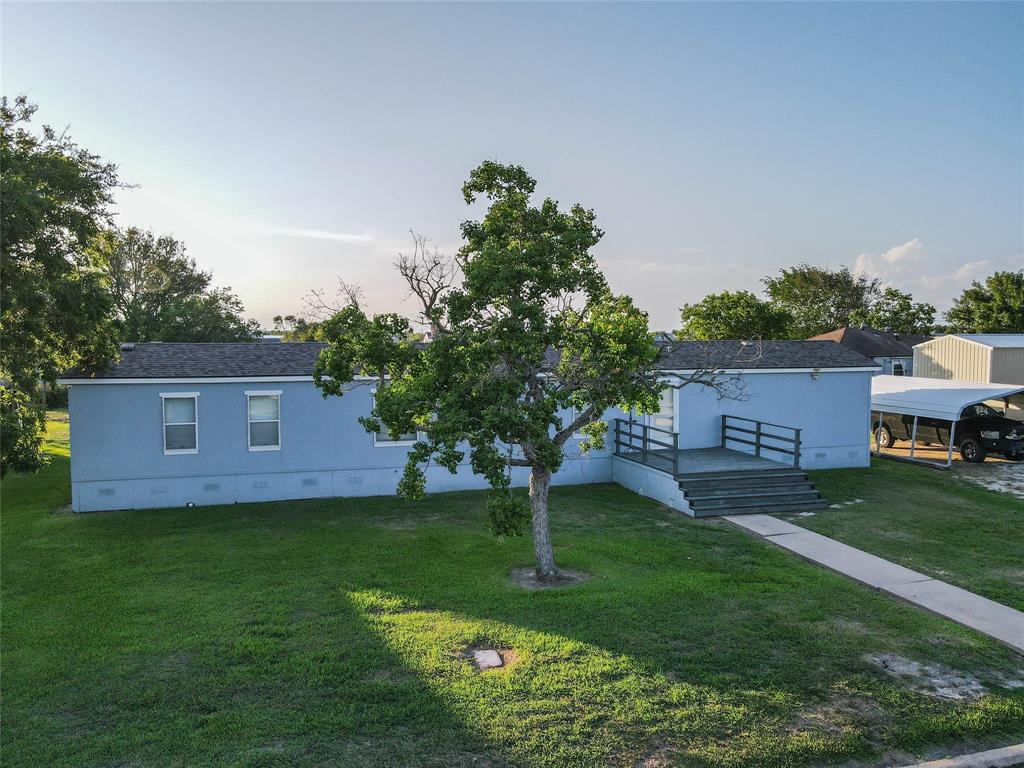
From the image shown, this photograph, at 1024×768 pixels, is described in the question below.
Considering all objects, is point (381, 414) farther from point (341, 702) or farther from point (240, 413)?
point (240, 413)

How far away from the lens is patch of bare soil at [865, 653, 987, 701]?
723 cm

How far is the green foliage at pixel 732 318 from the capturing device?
3875 cm

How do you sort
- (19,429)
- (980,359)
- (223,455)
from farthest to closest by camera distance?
1. (980,359)
2. (223,455)
3. (19,429)

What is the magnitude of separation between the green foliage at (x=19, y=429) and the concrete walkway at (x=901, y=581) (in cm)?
1346

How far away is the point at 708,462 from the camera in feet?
57.5

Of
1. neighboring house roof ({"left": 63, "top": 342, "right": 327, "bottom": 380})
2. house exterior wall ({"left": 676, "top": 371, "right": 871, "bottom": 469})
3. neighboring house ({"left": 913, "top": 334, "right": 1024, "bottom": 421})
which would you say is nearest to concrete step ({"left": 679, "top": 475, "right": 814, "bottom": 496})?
house exterior wall ({"left": 676, "top": 371, "right": 871, "bottom": 469})

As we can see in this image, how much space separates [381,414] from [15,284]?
8593 mm

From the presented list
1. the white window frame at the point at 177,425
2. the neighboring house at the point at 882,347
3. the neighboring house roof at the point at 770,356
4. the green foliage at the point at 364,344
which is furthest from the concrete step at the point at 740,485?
the neighboring house at the point at 882,347

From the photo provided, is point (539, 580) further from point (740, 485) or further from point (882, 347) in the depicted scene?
point (882, 347)

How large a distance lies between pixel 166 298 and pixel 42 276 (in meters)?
38.0

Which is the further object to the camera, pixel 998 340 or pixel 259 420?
pixel 998 340

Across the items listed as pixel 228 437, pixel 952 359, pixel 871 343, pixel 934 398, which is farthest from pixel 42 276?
pixel 871 343

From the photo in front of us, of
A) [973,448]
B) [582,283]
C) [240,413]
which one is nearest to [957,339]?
[973,448]

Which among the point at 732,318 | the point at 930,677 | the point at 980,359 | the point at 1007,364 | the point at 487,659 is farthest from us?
the point at 732,318
